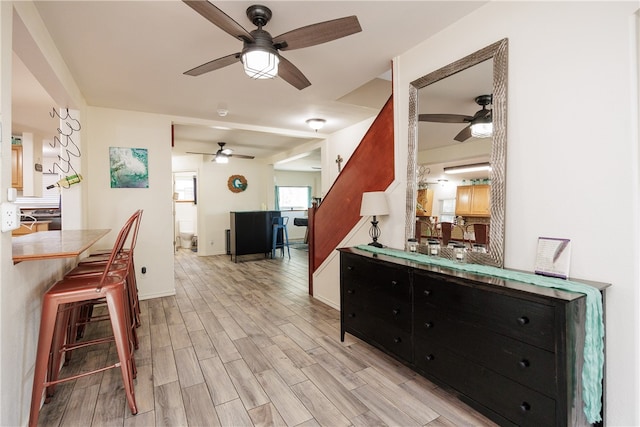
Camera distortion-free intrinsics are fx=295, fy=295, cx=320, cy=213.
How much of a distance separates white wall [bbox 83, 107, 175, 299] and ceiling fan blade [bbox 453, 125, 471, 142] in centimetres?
358

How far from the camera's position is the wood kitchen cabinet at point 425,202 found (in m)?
2.30

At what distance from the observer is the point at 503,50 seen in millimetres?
1791

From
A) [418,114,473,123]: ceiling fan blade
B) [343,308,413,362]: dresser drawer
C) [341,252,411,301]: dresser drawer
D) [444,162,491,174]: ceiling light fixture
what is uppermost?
[418,114,473,123]: ceiling fan blade

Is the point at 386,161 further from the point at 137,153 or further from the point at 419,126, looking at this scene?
the point at 137,153

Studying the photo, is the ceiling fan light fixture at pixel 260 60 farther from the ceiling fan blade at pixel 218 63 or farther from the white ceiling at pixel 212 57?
the white ceiling at pixel 212 57

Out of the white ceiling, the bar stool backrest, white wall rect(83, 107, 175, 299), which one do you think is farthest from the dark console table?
the bar stool backrest

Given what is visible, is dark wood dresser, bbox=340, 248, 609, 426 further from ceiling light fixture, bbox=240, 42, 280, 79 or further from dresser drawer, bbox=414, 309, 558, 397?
ceiling light fixture, bbox=240, 42, 280, 79

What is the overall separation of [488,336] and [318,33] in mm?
1953

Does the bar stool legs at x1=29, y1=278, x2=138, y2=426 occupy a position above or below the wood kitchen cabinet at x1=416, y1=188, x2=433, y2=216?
below

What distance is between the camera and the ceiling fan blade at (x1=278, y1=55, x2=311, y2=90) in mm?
2096

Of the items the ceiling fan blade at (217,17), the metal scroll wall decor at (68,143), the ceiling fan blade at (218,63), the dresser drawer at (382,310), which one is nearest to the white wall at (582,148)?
the dresser drawer at (382,310)

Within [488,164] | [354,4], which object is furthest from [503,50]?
[354,4]

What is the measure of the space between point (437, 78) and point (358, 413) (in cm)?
234

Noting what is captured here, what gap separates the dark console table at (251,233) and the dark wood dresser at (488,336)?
456 centimetres
